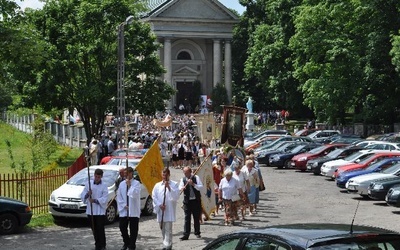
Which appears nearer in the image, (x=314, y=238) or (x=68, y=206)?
(x=314, y=238)

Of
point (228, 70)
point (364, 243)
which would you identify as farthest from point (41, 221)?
point (228, 70)

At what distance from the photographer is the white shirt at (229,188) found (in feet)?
63.1

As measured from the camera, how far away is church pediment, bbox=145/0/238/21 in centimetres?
7809

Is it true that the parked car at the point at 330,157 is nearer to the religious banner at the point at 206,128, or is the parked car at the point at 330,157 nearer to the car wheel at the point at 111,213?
the religious banner at the point at 206,128

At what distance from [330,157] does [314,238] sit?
28.5 metres

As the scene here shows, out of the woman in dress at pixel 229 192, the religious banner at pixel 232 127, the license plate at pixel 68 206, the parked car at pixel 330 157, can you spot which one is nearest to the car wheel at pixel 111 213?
the license plate at pixel 68 206

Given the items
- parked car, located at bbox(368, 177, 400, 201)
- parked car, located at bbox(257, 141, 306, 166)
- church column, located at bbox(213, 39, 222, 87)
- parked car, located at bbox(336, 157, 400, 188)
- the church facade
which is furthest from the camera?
church column, located at bbox(213, 39, 222, 87)

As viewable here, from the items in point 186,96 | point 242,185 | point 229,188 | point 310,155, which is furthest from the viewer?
point 186,96

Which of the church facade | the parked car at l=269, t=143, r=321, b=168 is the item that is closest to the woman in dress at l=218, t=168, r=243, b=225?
the parked car at l=269, t=143, r=321, b=168

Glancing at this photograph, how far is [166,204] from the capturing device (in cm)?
1560

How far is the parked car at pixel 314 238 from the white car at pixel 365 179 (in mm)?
18126

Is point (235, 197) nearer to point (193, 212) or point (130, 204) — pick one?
point (193, 212)

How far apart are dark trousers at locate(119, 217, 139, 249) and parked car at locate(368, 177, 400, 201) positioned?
34.8ft

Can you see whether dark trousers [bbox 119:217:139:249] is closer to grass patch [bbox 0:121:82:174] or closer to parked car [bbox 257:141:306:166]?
grass patch [bbox 0:121:82:174]
